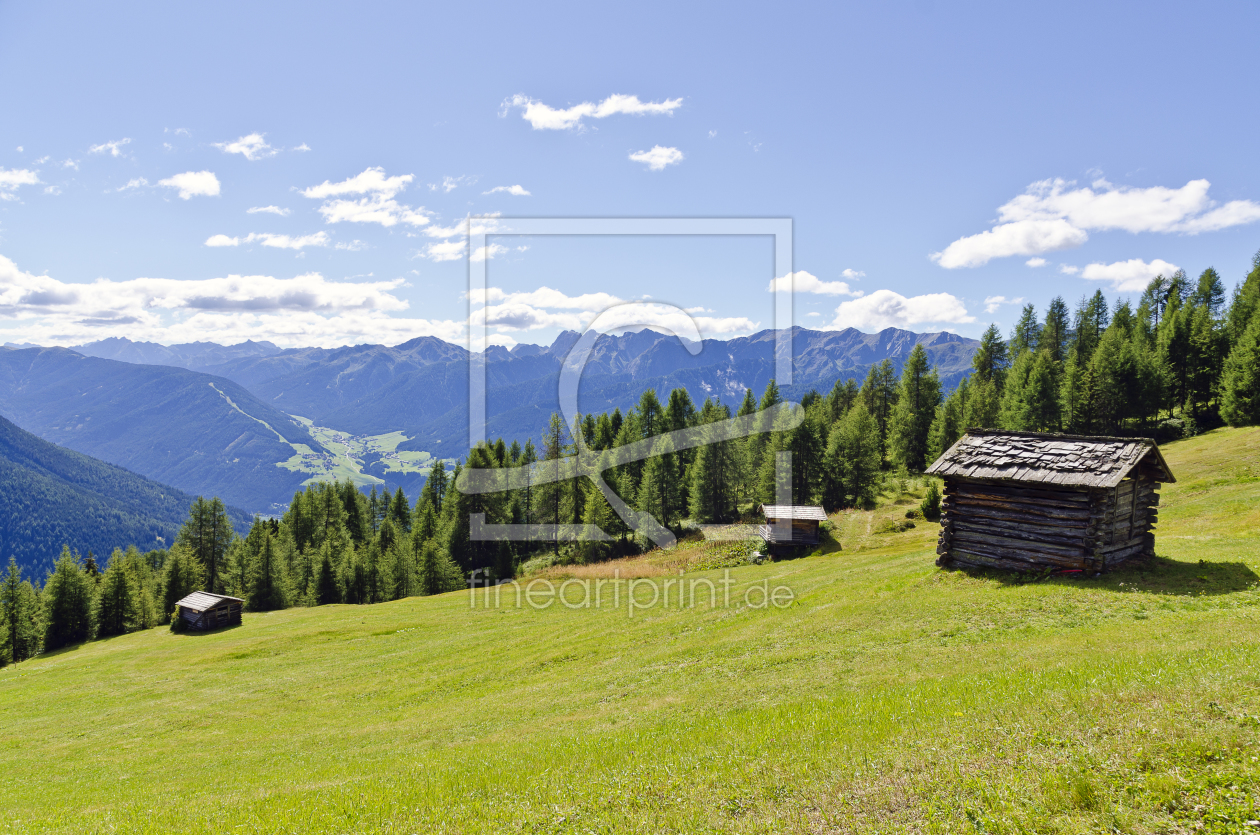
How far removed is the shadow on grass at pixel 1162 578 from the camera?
1905cm

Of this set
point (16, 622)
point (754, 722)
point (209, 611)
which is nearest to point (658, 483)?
point (209, 611)

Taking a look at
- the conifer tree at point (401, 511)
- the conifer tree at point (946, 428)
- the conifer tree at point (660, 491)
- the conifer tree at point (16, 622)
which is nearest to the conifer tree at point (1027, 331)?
the conifer tree at point (946, 428)

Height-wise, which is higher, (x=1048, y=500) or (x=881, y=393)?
(x=881, y=393)

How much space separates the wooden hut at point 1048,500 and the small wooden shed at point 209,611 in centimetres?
6293

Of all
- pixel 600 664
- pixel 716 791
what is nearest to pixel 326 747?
pixel 600 664

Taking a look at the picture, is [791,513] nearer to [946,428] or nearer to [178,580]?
[946,428]

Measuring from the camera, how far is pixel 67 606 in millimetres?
66875

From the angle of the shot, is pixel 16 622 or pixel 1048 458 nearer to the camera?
pixel 1048 458

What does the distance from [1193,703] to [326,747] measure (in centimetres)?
2331

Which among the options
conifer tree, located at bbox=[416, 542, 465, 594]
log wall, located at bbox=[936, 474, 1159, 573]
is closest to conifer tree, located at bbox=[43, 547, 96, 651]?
conifer tree, located at bbox=[416, 542, 465, 594]

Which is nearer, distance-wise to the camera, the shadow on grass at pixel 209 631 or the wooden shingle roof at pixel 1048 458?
the wooden shingle roof at pixel 1048 458

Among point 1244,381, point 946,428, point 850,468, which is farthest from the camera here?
point 946,428

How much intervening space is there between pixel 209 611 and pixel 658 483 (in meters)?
47.0

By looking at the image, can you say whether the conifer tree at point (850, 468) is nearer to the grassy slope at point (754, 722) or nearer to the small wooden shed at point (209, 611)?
the grassy slope at point (754, 722)
